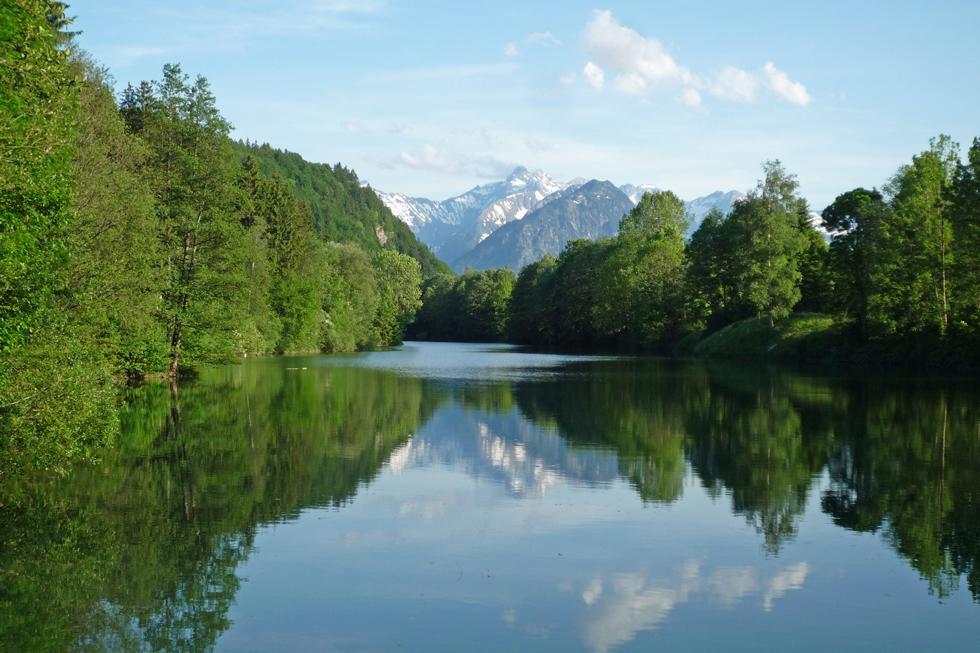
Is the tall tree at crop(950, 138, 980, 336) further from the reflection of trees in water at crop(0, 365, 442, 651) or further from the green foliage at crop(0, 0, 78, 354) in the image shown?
the green foliage at crop(0, 0, 78, 354)

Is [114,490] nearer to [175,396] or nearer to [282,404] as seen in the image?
[282,404]

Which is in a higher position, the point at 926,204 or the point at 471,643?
the point at 926,204

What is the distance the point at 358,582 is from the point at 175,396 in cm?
2866

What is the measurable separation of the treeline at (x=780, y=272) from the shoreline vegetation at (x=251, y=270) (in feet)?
0.65

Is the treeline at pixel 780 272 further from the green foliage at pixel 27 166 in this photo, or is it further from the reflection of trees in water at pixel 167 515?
the green foliage at pixel 27 166

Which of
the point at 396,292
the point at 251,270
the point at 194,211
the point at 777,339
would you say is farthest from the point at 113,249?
the point at 396,292

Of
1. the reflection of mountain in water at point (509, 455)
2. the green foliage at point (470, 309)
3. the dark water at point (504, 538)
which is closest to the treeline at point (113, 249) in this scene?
the dark water at point (504, 538)

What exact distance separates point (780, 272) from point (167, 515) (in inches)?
2802

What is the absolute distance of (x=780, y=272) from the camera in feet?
259

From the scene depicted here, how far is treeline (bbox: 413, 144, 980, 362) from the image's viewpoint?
58.7 m

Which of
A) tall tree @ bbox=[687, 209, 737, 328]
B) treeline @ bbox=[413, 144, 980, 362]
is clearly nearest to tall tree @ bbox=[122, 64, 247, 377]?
treeline @ bbox=[413, 144, 980, 362]

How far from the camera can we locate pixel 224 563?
40.9 feet

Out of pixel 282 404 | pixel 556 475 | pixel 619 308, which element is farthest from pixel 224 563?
pixel 619 308

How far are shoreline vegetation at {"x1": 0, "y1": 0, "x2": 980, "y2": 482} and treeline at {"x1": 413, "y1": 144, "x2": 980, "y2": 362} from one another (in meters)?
0.20
